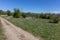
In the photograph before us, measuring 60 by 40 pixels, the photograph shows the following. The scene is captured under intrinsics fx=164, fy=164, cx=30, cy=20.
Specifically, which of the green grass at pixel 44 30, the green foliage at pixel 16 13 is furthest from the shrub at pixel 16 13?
the green grass at pixel 44 30

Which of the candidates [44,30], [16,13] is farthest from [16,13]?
[44,30]

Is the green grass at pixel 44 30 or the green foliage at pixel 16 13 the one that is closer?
the green grass at pixel 44 30

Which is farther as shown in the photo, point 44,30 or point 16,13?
point 16,13

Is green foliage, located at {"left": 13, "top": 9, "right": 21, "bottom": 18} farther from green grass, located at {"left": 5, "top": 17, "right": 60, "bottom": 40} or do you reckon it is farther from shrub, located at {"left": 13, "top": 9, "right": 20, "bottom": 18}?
green grass, located at {"left": 5, "top": 17, "right": 60, "bottom": 40}

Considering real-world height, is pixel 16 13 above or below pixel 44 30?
below

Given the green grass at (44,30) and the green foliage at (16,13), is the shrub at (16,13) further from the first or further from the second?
the green grass at (44,30)

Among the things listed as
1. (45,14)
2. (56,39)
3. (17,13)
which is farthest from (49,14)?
(56,39)

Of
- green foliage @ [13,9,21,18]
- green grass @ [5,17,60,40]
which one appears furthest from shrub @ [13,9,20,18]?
green grass @ [5,17,60,40]

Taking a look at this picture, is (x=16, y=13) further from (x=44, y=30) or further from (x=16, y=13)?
(x=44, y=30)

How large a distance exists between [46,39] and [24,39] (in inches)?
65.2

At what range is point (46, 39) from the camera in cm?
1140

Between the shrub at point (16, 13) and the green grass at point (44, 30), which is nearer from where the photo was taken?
the green grass at point (44, 30)

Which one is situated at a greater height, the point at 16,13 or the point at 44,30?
the point at 44,30

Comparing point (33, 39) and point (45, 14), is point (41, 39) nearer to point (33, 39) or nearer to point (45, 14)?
point (33, 39)
